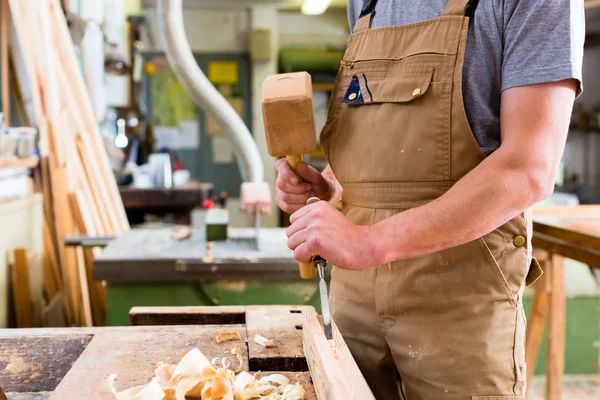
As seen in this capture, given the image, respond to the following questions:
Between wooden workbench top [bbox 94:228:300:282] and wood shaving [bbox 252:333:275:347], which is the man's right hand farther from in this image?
wooden workbench top [bbox 94:228:300:282]

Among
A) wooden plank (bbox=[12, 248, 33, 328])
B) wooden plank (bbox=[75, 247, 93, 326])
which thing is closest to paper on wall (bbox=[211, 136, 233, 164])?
wooden plank (bbox=[75, 247, 93, 326])

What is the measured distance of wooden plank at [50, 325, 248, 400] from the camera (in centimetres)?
88

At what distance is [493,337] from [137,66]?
5873 millimetres

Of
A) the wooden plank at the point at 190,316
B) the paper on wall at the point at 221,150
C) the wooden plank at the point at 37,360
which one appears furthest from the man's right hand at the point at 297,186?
the paper on wall at the point at 221,150

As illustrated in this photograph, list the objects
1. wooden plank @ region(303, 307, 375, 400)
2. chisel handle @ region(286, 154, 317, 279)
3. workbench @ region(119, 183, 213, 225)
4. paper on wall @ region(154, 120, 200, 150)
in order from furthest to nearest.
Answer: paper on wall @ region(154, 120, 200, 150) → workbench @ region(119, 183, 213, 225) → chisel handle @ region(286, 154, 317, 279) → wooden plank @ region(303, 307, 375, 400)

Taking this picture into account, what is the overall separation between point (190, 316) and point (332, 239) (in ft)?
1.47

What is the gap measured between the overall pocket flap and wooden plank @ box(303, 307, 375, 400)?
17.2 inches

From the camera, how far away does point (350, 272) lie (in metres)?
1.17

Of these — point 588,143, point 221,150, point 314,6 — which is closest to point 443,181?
point 588,143

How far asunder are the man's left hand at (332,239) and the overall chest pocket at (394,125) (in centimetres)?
18

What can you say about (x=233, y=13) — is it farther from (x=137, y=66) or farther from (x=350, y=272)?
(x=350, y=272)

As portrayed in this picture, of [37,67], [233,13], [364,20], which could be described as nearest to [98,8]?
[37,67]

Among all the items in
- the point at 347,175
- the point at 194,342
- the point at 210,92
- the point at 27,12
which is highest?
the point at 27,12

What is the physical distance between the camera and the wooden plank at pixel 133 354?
876mm
